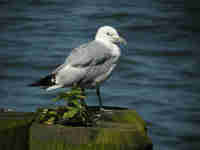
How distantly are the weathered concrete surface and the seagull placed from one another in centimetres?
153

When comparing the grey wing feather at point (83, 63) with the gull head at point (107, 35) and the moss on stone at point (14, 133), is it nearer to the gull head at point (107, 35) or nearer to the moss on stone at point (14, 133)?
the gull head at point (107, 35)

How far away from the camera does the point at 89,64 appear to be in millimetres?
4535

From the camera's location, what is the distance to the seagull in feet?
14.1

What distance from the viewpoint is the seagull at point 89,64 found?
4.30m

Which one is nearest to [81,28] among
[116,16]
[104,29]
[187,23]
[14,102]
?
[116,16]

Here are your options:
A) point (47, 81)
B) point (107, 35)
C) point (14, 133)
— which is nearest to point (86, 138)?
point (14, 133)

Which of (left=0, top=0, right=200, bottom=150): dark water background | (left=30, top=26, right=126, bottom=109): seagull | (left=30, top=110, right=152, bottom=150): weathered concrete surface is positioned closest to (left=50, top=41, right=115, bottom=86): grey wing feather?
(left=30, top=26, right=126, bottom=109): seagull

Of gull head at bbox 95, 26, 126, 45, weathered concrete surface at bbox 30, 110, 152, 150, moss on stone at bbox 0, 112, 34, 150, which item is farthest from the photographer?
gull head at bbox 95, 26, 126, 45

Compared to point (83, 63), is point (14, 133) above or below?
below

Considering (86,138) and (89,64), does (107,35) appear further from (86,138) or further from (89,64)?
(86,138)

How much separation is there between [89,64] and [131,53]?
5092mm

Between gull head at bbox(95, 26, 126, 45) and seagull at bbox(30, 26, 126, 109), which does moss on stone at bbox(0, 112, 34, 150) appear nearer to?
seagull at bbox(30, 26, 126, 109)

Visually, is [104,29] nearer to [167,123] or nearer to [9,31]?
[167,123]

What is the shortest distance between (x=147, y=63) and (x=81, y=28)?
198cm
